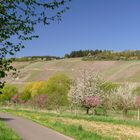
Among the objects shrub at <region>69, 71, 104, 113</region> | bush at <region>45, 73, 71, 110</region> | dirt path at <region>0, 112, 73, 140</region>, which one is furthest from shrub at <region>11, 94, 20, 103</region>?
dirt path at <region>0, 112, 73, 140</region>

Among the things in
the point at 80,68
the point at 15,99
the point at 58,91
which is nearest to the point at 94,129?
the point at 58,91

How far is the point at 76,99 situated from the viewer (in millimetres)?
73062

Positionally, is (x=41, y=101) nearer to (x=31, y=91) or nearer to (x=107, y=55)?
(x=31, y=91)

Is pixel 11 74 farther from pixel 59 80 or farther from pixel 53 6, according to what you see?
pixel 59 80

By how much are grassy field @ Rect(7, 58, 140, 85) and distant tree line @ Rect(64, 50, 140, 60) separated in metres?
8.33

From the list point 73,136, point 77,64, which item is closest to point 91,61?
point 77,64

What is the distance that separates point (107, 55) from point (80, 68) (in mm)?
25880

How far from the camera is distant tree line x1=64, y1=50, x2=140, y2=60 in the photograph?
143 m

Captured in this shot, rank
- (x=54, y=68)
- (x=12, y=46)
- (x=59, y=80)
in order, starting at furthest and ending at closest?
(x=54, y=68) → (x=59, y=80) → (x=12, y=46)

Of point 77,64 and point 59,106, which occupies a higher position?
point 77,64

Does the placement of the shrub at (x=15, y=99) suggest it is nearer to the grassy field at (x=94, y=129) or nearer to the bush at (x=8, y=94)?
the bush at (x=8, y=94)

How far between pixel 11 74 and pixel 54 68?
125 metres

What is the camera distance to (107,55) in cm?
15062

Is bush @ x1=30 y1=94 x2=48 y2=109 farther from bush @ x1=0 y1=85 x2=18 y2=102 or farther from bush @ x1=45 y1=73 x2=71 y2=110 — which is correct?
bush @ x1=0 y1=85 x2=18 y2=102
